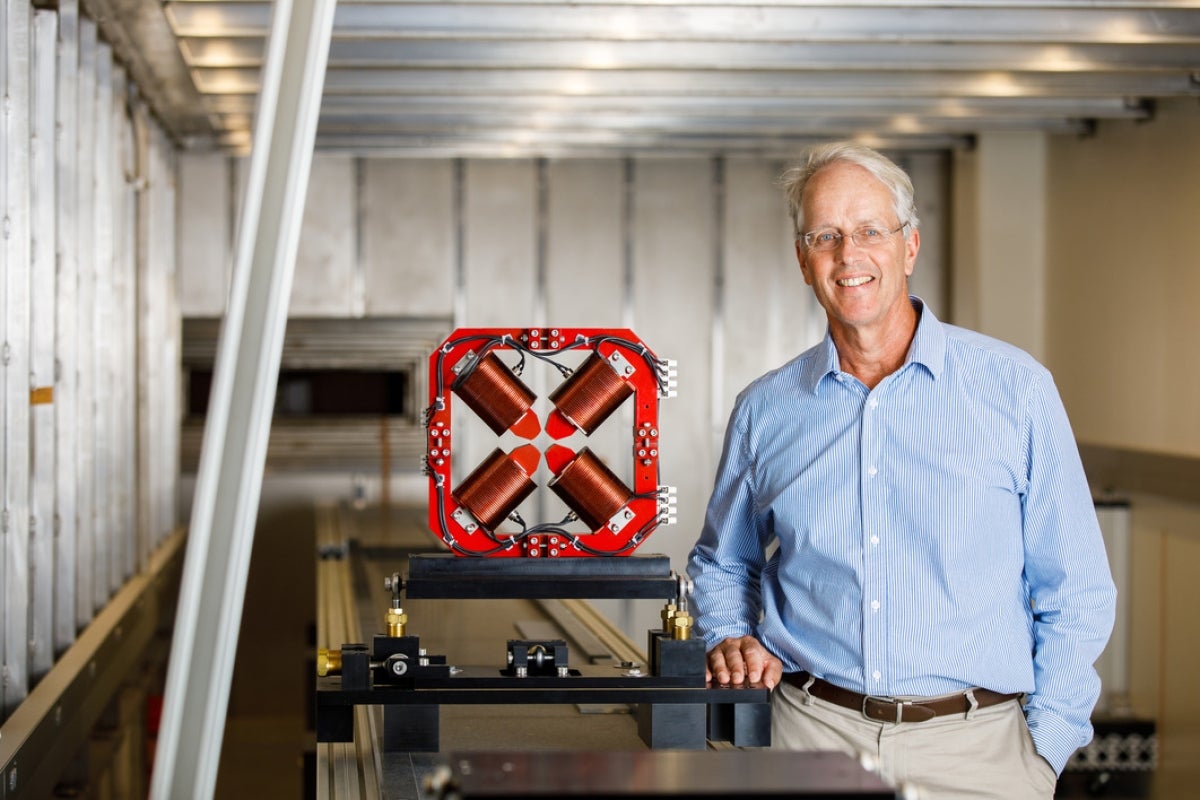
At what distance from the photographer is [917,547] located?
91.6 inches

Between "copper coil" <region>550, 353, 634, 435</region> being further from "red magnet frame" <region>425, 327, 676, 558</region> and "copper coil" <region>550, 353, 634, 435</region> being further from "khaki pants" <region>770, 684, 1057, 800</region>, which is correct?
"khaki pants" <region>770, 684, 1057, 800</region>

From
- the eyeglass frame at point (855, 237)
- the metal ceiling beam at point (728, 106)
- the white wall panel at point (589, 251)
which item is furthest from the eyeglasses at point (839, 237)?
the white wall panel at point (589, 251)

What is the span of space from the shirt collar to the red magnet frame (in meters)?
0.27

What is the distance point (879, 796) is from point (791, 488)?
1.03 meters

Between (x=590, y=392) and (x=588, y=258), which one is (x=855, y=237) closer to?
Answer: (x=590, y=392)

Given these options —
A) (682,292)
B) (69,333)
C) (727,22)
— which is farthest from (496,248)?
(69,333)

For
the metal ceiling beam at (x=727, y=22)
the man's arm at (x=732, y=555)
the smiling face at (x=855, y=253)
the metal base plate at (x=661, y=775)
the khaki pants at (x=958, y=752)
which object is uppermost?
the metal ceiling beam at (x=727, y=22)

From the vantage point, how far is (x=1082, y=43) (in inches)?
224

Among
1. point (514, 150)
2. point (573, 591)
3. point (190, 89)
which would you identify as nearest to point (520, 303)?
point (514, 150)

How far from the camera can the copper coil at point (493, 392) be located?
2.54 m

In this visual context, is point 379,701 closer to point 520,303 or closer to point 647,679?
point 647,679

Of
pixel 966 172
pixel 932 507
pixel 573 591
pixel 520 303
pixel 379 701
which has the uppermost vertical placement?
pixel 966 172

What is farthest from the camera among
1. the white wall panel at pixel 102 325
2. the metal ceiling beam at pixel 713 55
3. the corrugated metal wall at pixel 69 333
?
the metal ceiling beam at pixel 713 55

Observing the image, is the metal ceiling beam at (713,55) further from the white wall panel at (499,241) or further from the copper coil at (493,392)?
the copper coil at (493,392)
